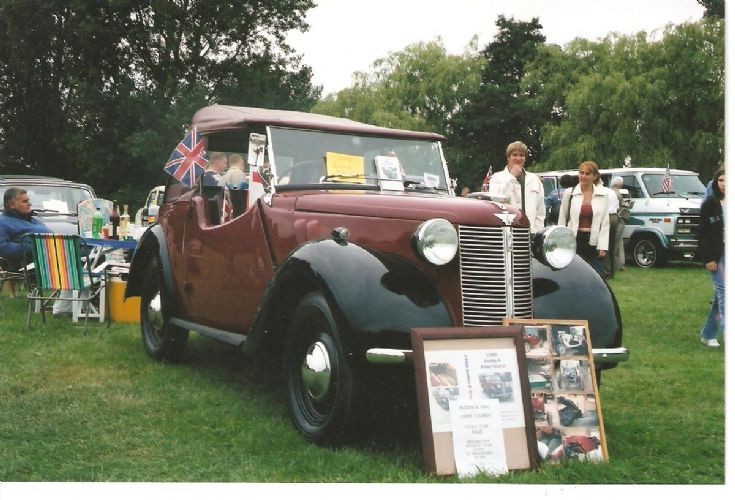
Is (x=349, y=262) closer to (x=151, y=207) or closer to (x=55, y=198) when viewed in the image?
(x=151, y=207)

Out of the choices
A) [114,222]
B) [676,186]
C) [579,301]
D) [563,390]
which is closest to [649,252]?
[676,186]

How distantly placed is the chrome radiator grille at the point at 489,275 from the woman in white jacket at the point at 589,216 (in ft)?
10.3

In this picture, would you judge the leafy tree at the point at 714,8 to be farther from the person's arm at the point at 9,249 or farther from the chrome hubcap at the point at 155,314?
the person's arm at the point at 9,249

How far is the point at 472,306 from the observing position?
394cm

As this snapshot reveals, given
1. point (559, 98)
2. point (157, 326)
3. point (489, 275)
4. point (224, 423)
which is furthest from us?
point (157, 326)

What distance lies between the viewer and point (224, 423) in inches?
175

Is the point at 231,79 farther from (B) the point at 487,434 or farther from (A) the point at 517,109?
(B) the point at 487,434

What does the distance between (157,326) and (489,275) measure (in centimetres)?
330

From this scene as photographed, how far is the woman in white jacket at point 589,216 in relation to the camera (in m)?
6.97

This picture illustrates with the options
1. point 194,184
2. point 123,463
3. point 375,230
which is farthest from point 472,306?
point 194,184

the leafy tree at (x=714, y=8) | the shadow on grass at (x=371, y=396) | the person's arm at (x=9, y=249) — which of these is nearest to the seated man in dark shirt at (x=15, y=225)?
the person's arm at (x=9, y=249)

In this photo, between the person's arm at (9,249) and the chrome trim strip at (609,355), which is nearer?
the chrome trim strip at (609,355)

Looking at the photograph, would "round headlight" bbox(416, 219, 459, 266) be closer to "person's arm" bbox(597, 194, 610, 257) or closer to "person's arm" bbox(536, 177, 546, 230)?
"person's arm" bbox(536, 177, 546, 230)

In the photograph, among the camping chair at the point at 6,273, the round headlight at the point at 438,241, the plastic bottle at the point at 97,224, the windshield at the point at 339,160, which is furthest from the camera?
the plastic bottle at the point at 97,224
